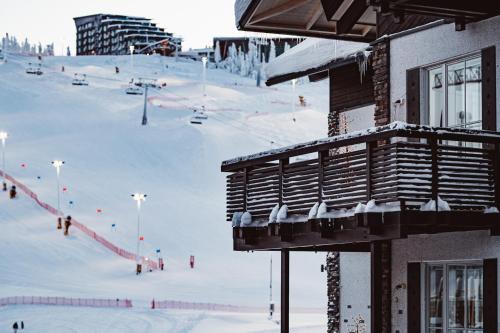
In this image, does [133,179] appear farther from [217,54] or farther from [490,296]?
[217,54]

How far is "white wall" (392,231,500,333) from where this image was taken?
1324cm

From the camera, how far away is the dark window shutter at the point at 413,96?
14789 mm

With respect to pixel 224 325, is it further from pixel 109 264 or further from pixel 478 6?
pixel 478 6

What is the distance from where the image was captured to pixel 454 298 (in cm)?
1393

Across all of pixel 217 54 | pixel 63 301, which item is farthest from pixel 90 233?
pixel 217 54

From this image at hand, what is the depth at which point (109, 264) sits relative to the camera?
5331 cm

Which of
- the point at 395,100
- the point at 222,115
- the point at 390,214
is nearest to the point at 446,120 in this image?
the point at 395,100

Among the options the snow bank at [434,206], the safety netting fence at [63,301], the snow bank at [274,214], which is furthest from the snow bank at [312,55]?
the safety netting fence at [63,301]

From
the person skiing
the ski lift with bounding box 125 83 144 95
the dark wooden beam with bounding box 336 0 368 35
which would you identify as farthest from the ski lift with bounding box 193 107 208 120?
the dark wooden beam with bounding box 336 0 368 35

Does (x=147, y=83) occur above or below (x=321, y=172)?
above

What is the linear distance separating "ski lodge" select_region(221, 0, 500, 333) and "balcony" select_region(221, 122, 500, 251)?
0.06ft

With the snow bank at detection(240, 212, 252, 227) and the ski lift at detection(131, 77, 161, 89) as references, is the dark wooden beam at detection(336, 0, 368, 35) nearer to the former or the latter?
the snow bank at detection(240, 212, 252, 227)

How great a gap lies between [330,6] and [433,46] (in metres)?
1.63

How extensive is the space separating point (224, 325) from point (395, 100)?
902 inches
